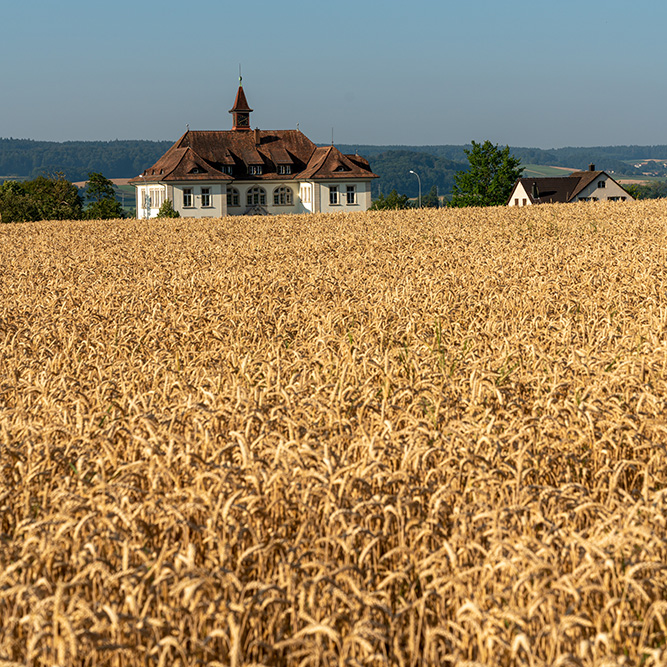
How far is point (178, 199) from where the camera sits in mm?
104312

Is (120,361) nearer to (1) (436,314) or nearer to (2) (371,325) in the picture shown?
Result: (2) (371,325)

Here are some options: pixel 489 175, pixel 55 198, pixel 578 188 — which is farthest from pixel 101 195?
pixel 578 188

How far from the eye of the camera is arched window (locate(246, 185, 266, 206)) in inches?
4306

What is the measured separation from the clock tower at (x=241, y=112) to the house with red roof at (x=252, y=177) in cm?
1356

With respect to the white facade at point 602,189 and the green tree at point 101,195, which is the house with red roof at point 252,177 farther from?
the white facade at point 602,189

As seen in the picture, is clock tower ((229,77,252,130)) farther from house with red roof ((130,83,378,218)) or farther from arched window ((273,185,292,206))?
arched window ((273,185,292,206))

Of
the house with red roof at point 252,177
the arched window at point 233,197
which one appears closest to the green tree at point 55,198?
the house with red roof at point 252,177

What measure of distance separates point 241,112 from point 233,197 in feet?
73.7

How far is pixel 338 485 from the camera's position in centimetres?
387

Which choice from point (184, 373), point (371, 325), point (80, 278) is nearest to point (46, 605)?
point (184, 373)

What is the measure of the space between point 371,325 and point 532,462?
11.2 ft

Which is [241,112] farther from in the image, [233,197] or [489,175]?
[489,175]

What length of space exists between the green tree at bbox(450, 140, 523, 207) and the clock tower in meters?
34.5

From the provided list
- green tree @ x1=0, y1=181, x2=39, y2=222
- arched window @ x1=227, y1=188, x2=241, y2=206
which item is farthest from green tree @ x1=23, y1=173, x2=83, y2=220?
arched window @ x1=227, y1=188, x2=241, y2=206
